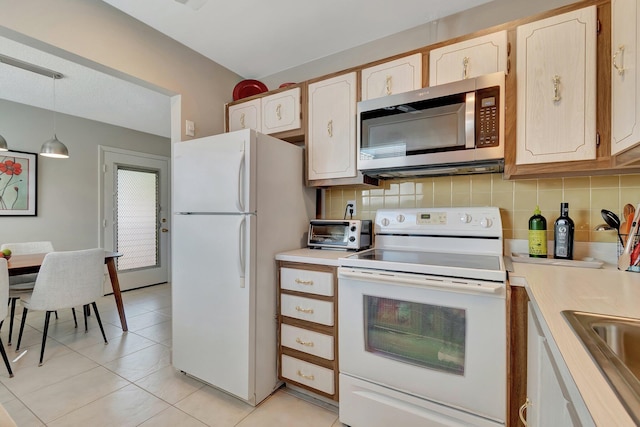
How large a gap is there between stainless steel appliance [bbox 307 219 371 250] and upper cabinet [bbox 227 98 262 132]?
0.97 m

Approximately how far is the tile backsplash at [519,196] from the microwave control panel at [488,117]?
0.39 meters

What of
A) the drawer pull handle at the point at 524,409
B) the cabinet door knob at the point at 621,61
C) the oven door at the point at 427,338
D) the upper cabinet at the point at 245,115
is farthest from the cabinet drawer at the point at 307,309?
the cabinet door knob at the point at 621,61

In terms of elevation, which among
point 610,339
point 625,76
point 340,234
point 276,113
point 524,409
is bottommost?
point 524,409

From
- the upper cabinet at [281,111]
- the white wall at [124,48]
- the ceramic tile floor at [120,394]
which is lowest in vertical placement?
the ceramic tile floor at [120,394]

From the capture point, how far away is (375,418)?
1.46 m

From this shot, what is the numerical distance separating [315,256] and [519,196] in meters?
1.27

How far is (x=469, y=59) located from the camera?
5.21 ft

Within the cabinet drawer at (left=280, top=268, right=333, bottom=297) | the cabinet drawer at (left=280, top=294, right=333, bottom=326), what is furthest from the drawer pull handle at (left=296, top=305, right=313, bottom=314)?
the cabinet drawer at (left=280, top=268, right=333, bottom=297)

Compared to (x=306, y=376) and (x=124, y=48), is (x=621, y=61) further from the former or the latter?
(x=124, y=48)

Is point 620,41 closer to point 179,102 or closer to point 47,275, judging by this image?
point 179,102

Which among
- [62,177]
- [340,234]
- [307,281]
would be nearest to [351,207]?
[340,234]

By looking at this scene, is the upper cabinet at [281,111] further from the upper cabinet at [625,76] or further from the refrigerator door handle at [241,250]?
the upper cabinet at [625,76]

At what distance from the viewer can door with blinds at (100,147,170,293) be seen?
4.06 m

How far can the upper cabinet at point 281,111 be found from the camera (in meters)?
2.18
